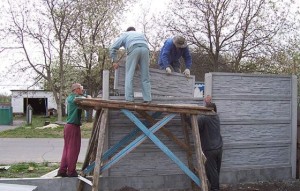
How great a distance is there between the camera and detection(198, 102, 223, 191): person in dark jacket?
7.88 meters

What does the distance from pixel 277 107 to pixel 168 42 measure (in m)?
2.81

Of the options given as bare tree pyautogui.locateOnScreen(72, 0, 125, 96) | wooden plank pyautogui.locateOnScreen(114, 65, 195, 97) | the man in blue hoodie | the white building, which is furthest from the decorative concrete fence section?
the white building

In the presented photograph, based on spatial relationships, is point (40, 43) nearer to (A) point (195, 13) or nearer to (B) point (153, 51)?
(B) point (153, 51)

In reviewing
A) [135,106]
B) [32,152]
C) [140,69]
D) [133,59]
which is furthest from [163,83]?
[32,152]

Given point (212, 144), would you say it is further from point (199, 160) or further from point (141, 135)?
point (141, 135)

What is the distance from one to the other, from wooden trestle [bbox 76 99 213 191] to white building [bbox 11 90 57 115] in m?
35.0

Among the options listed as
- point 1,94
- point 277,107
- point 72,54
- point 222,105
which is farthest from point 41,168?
point 1,94

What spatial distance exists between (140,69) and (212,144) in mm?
1991

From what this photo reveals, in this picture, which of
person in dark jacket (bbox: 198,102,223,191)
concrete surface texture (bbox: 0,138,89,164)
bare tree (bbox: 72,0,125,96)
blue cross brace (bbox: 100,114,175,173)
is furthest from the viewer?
bare tree (bbox: 72,0,125,96)

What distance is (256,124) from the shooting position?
8.74 metres

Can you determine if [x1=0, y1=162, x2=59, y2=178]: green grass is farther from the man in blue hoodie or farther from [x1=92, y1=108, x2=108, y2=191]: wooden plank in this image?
the man in blue hoodie

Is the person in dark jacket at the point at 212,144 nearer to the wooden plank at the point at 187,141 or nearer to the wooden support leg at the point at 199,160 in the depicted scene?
the wooden plank at the point at 187,141

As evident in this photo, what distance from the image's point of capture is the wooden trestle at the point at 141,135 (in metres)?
6.79

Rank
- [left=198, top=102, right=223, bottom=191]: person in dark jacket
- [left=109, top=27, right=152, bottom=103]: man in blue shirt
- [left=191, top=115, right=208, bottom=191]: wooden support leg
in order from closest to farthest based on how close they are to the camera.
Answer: [left=191, top=115, right=208, bottom=191]: wooden support leg < [left=109, top=27, right=152, bottom=103]: man in blue shirt < [left=198, top=102, right=223, bottom=191]: person in dark jacket
